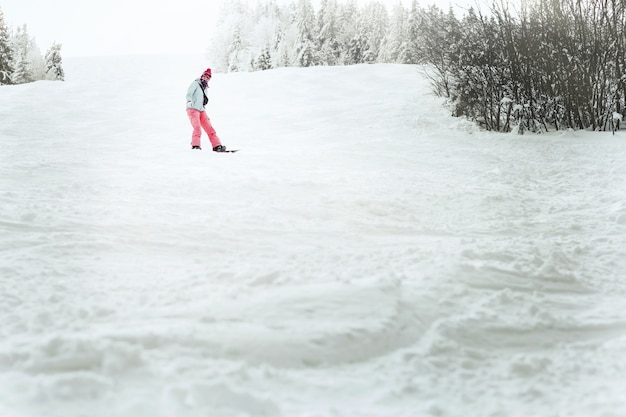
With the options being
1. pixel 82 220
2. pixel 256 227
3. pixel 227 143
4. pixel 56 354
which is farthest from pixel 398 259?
pixel 227 143

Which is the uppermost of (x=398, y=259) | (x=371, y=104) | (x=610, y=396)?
(x=371, y=104)

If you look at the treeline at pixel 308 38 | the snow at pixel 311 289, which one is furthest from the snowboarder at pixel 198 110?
the treeline at pixel 308 38

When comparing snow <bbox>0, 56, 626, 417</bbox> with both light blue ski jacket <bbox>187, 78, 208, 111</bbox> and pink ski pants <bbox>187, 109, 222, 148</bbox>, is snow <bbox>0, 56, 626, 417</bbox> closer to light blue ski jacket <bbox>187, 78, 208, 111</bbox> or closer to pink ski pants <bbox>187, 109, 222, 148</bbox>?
pink ski pants <bbox>187, 109, 222, 148</bbox>

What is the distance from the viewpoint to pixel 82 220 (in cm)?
305

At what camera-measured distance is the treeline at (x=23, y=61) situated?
24.1 m

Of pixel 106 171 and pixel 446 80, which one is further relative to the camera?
pixel 446 80

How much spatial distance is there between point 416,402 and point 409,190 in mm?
2734

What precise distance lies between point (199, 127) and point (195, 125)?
0.08 metres

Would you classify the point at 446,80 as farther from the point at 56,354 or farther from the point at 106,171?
the point at 56,354

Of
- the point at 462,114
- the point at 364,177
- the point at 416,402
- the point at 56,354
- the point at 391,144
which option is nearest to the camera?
the point at 416,402

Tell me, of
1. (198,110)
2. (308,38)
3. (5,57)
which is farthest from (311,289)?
(308,38)

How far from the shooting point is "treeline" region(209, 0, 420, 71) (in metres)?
39.2

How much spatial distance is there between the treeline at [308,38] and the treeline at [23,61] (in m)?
14.5

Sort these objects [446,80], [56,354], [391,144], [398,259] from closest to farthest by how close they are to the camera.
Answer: [56,354]
[398,259]
[391,144]
[446,80]
